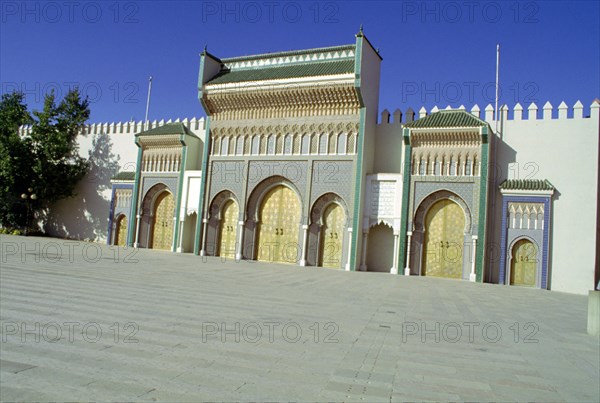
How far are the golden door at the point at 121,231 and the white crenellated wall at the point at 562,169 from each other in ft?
53.6

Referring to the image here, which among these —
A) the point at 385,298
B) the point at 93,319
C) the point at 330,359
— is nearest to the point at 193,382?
the point at 330,359

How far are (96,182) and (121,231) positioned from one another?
11.6 feet


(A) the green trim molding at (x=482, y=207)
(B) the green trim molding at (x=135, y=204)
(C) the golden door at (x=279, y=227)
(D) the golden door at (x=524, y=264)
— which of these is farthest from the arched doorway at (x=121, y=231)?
(D) the golden door at (x=524, y=264)

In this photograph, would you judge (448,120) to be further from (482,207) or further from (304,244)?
(304,244)

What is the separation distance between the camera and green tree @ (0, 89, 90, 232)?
74.8 feet

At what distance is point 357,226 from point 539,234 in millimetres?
5831

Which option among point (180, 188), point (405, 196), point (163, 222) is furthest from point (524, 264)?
point (163, 222)

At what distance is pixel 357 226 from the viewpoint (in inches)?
647

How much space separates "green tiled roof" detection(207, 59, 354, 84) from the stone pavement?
10799 mm

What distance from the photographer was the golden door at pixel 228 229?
19125 millimetres

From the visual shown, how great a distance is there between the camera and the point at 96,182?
24000 millimetres

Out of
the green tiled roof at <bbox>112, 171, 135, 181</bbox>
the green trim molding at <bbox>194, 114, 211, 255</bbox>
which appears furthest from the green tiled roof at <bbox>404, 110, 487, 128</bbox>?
the green tiled roof at <bbox>112, 171, 135, 181</bbox>

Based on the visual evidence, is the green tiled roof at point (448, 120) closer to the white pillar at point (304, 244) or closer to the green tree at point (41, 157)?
the white pillar at point (304, 244)

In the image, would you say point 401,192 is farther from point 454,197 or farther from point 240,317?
point 240,317
